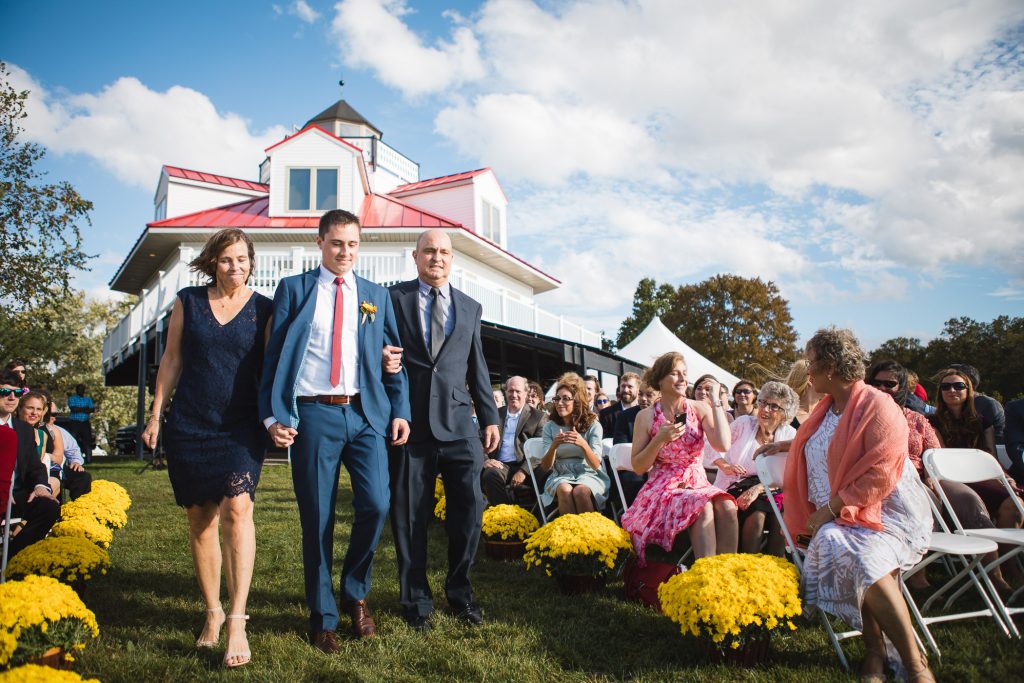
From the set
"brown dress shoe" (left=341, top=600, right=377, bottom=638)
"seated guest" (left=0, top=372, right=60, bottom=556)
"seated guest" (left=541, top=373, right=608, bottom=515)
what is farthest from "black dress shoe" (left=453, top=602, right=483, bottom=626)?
"seated guest" (left=0, top=372, right=60, bottom=556)

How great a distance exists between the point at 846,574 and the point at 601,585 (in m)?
1.83

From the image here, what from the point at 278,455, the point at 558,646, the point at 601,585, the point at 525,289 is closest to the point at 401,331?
the point at 558,646

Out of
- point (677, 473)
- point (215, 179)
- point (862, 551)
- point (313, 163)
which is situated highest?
point (215, 179)

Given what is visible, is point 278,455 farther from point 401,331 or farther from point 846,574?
point 846,574

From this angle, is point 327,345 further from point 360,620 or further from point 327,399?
point 360,620

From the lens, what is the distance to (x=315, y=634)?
130 inches

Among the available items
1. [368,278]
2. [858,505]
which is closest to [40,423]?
[858,505]

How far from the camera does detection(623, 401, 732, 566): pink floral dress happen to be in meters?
4.26

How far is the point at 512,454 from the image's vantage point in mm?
7484

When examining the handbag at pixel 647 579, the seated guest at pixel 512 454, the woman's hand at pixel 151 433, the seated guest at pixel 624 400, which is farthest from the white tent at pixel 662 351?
the woman's hand at pixel 151 433

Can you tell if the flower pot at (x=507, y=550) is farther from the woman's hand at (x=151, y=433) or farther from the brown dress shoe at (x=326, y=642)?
the woman's hand at (x=151, y=433)

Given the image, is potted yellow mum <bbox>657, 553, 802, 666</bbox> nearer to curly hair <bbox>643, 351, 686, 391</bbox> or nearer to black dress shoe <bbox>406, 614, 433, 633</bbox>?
black dress shoe <bbox>406, 614, 433, 633</bbox>

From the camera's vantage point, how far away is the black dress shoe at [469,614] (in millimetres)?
3762

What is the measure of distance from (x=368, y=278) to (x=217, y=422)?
12730 mm
